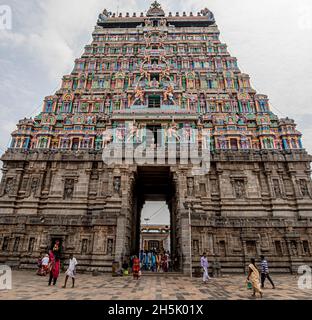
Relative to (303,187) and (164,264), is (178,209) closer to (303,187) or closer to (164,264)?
(164,264)

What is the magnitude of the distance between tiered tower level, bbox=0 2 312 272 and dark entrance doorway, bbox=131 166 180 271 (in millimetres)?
253

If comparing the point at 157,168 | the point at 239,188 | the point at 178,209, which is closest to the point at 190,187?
the point at 178,209

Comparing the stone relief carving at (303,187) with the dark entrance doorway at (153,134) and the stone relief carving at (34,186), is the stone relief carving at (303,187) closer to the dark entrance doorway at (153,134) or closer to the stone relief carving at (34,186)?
the dark entrance doorway at (153,134)

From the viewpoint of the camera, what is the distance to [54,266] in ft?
41.0

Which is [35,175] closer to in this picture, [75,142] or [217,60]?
[75,142]

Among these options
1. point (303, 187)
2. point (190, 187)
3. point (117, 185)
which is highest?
point (303, 187)

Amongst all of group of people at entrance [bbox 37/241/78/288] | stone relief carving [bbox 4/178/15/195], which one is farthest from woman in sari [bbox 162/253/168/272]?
stone relief carving [bbox 4/178/15/195]

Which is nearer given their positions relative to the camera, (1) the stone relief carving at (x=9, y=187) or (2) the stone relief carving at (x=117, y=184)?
(2) the stone relief carving at (x=117, y=184)

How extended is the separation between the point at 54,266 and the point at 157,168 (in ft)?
40.5

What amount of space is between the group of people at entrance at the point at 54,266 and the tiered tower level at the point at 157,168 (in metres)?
2.00

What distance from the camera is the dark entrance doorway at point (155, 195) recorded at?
22.2m

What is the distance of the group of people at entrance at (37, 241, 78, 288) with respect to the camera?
12061mm

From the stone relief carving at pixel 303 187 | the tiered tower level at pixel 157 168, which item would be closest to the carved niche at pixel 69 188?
the tiered tower level at pixel 157 168

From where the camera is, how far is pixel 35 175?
77.1ft
